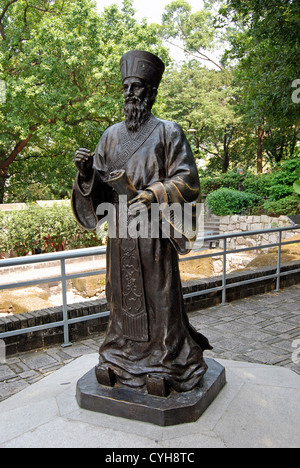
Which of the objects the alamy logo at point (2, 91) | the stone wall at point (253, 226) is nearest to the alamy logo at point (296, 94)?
the stone wall at point (253, 226)

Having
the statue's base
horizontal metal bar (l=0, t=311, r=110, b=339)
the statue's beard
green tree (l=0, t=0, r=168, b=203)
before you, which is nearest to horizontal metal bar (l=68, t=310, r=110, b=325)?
horizontal metal bar (l=0, t=311, r=110, b=339)

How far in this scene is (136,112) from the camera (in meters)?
2.66

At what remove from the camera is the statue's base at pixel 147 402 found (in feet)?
8.02

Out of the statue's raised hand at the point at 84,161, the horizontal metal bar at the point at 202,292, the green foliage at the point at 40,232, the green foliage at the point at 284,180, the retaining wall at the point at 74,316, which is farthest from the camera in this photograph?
the green foliage at the point at 284,180

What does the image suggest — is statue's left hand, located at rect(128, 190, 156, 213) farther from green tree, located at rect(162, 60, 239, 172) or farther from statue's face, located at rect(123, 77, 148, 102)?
green tree, located at rect(162, 60, 239, 172)

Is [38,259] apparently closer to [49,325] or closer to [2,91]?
[49,325]

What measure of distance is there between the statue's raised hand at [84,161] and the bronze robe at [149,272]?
0.23 ft

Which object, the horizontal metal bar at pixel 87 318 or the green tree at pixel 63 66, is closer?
the horizontal metal bar at pixel 87 318

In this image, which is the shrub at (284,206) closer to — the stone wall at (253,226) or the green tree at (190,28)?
the stone wall at (253,226)

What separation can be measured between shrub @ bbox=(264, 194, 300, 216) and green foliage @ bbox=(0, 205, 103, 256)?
791cm

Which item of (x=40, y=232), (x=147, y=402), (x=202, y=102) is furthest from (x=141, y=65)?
(x=202, y=102)

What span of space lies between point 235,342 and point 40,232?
10.2m

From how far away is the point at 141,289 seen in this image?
8.90ft
